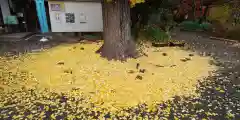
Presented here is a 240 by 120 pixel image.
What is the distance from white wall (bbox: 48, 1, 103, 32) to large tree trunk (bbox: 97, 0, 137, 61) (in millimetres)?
3557

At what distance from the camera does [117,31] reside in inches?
223

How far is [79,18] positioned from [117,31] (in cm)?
400

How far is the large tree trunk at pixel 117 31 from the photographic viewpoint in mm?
5492

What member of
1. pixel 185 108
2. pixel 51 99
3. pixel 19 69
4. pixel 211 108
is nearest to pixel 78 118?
pixel 51 99

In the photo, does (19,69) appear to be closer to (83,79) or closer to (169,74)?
(83,79)

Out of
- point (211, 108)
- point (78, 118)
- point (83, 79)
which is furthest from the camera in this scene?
point (83, 79)

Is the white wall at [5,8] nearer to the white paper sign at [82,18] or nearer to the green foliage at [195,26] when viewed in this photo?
the white paper sign at [82,18]

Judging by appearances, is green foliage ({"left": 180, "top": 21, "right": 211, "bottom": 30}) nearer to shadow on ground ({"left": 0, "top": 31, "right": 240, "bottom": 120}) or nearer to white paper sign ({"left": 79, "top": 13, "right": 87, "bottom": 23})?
white paper sign ({"left": 79, "top": 13, "right": 87, "bottom": 23})

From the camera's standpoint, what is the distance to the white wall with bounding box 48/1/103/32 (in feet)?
29.5

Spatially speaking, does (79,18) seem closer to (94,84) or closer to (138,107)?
(94,84)

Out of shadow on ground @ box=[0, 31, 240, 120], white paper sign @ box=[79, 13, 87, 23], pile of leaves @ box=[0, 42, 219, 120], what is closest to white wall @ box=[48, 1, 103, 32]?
white paper sign @ box=[79, 13, 87, 23]

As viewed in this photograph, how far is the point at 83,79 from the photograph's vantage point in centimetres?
443

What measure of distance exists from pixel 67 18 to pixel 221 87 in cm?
705

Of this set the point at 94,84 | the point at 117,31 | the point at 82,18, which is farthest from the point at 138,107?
the point at 82,18
